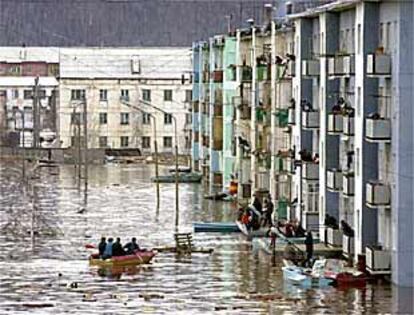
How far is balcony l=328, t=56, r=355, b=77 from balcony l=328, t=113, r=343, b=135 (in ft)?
2.25

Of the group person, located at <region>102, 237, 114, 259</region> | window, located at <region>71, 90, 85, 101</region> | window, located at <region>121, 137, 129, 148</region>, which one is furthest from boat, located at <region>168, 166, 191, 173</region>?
person, located at <region>102, 237, 114, 259</region>

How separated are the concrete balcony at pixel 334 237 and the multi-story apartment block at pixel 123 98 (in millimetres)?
30043

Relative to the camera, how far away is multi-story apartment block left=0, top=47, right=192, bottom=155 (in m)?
60.2

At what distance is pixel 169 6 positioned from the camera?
268ft

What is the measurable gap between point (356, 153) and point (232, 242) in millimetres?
5217

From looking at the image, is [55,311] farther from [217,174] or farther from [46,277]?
[217,174]

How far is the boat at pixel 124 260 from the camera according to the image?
85.0 feet

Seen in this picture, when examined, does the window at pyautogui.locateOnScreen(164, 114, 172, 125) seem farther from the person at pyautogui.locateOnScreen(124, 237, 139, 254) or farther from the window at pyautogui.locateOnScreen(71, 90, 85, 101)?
the person at pyautogui.locateOnScreen(124, 237, 139, 254)

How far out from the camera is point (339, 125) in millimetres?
26828

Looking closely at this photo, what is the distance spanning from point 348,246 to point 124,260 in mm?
3613

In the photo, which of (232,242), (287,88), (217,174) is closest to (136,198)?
(217,174)

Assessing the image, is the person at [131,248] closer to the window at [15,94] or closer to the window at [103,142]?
the window at [103,142]

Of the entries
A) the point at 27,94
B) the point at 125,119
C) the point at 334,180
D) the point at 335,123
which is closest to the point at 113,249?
the point at 334,180

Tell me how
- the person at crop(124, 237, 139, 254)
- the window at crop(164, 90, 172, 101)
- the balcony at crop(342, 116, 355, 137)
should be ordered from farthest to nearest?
the window at crop(164, 90, 172, 101) < the person at crop(124, 237, 139, 254) < the balcony at crop(342, 116, 355, 137)
